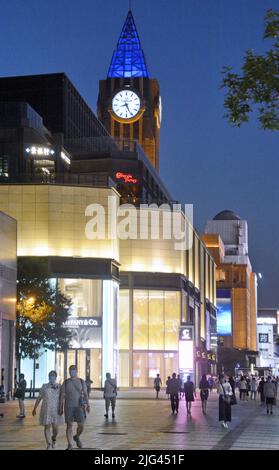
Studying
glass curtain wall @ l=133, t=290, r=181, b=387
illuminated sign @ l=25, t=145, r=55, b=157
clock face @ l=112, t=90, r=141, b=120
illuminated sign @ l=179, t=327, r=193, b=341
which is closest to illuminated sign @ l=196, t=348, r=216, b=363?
glass curtain wall @ l=133, t=290, r=181, b=387

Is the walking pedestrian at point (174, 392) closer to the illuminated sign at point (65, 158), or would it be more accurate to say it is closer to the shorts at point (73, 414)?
the shorts at point (73, 414)

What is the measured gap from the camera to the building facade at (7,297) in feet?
161

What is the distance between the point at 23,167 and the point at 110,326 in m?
36.2

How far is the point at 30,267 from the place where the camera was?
205 ft

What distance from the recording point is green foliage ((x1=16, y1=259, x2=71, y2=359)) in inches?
2340

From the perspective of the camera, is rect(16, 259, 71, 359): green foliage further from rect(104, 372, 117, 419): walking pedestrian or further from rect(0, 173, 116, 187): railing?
rect(104, 372, 117, 419): walking pedestrian

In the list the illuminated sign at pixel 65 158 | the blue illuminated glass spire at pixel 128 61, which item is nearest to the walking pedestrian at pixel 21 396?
the illuminated sign at pixel 65 158

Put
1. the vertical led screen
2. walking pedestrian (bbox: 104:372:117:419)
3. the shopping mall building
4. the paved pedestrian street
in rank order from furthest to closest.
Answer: the vertical led screen → the shopping mall building → walking pedestrian (bbox: 104:372:117:419) → the paved pedestrian street

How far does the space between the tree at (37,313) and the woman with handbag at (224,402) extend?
95.7 feet

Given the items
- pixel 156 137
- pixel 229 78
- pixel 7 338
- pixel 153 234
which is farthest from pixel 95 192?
pixel 156 137

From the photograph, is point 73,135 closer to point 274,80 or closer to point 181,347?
point 181,347

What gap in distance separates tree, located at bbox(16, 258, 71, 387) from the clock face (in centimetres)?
11173

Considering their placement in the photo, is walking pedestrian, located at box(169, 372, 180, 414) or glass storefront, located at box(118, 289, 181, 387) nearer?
walking pedestrian, located at box(169, 372, 180, 414)

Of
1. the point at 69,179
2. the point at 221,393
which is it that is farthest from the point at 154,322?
the point at 221,393
